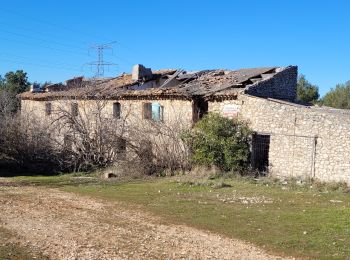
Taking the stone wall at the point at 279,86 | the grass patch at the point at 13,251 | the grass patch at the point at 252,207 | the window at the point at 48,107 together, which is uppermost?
the stone wall at the point at 279,86

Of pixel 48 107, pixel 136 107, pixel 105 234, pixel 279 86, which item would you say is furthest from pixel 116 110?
pixel 105 234

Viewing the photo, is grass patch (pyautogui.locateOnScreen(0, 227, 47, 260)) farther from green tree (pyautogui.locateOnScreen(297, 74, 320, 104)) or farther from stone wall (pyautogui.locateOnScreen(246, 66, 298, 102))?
green tree (pyautogui.locateOnScreen(297, 74, 320, 104))

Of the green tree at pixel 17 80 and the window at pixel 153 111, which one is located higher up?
the green tree at pixel 17 80

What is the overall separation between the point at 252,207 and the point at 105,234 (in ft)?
17.7

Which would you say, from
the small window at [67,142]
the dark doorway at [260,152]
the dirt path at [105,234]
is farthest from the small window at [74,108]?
the dirt path at [105,234]

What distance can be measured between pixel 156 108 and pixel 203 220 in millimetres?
14381

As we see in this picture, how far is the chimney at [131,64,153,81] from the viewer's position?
101 feet

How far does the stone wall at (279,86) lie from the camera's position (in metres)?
24.2

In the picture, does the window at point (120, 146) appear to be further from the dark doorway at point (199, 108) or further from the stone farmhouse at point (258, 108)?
the dark doorway at point (199, 108)

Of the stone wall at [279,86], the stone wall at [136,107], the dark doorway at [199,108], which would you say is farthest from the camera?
the stone wall at [136,107]

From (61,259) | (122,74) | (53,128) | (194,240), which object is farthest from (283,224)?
(122,74)

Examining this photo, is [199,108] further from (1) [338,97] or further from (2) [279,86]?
(1) [338,97]

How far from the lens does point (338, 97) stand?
5488cm

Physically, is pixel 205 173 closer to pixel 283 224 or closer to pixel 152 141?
pixel 152 141
